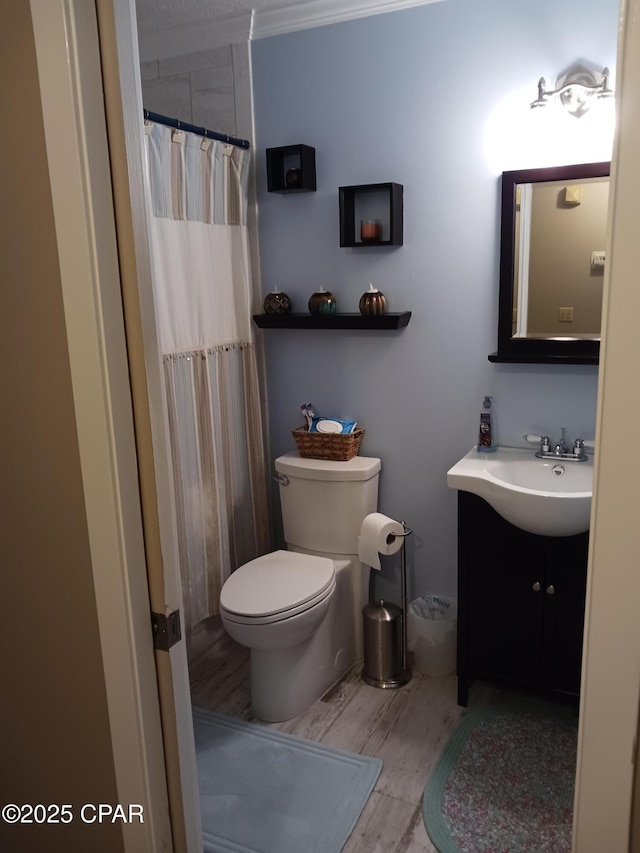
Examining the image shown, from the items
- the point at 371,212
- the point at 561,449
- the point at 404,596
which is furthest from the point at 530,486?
the point at 371,212

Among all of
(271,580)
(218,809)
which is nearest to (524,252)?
(271,580)

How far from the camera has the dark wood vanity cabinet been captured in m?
2.25

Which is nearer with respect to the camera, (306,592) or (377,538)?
(306,592)

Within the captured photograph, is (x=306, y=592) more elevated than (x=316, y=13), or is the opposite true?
(x=316, y=13)

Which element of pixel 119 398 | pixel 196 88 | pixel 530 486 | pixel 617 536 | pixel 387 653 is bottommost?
pixel 387 653

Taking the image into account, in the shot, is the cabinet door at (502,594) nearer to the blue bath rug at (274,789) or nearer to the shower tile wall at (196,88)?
the blue bath rug at (274,789)

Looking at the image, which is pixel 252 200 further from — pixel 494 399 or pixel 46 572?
pixel 46 572

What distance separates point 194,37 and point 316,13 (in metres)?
0.54

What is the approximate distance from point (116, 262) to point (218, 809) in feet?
5.64

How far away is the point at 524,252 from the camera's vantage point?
2455 millimetres

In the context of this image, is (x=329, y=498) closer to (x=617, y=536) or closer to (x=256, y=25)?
(x=256, y=25)

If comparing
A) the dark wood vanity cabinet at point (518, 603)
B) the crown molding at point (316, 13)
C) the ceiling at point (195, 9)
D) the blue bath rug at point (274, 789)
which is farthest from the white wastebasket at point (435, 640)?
the ceiling at point (195, 9)

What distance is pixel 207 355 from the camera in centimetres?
268

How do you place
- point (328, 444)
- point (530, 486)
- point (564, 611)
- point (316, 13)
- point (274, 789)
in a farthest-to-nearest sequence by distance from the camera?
point (328, 444) → point (316, 13) → point (530, 486) → point (564, 611) → point (274, 789)
